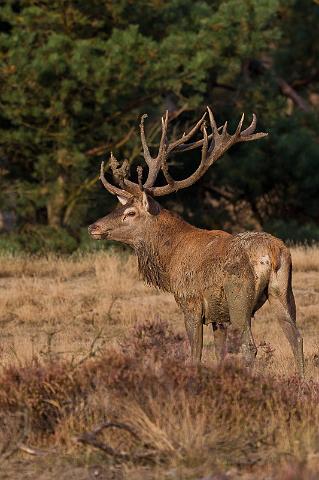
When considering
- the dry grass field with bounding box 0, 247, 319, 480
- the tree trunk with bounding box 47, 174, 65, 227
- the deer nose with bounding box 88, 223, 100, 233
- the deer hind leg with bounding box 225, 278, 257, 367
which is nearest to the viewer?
the dry grass field with bounding box 0, 247, 319, 480

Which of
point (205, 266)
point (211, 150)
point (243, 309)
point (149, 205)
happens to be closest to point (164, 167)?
point (149, 205)

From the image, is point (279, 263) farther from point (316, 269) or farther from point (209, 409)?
point (316, 269)

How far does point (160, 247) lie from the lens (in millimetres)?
10992

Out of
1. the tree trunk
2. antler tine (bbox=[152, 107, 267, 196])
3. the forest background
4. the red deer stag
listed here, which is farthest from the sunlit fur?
the tree trunk

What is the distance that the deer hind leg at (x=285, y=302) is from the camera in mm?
10008

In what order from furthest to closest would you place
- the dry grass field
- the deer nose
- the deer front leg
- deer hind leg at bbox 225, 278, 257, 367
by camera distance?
the deer nose → the deer front leg → deer hind leg at bbox 225, 278, 257, 367 → the dry grass field

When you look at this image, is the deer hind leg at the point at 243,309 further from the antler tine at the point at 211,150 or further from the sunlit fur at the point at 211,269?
the antler tine at the point at 211,150

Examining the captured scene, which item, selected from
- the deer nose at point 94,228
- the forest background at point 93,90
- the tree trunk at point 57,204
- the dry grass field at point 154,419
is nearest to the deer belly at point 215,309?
the dry grass field at point 154,419

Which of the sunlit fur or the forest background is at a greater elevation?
the forest background

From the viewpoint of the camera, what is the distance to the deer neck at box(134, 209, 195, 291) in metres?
10.9

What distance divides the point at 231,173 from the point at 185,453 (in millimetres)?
20354

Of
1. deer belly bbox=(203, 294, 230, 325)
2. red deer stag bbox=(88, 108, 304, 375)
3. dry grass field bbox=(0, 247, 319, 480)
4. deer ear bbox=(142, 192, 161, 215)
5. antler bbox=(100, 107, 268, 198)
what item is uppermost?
antler bbox=(100, 107, 268, 198)

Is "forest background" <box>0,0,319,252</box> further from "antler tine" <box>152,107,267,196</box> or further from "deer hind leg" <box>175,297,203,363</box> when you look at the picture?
"deer hind leg" <box>175,297,203,363</box>

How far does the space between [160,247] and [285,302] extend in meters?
1.50
